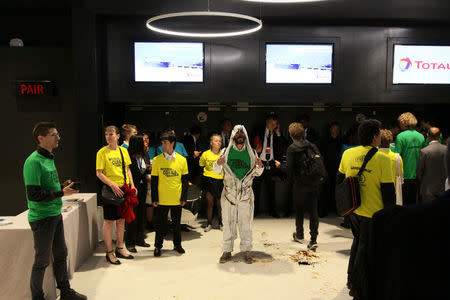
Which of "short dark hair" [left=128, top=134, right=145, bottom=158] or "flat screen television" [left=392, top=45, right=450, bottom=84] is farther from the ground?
"flat screen television" [left=392, top=45, right=450, bottom=84]

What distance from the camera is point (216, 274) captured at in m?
4.56

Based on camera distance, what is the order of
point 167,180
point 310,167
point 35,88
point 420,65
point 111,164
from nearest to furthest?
point 111,164, point 167,180, point 310,167, point 35,88, point 420,65

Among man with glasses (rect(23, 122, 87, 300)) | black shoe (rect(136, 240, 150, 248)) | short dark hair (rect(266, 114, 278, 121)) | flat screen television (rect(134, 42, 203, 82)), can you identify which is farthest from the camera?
short dark hair (rect(266, 114, 278, 121))

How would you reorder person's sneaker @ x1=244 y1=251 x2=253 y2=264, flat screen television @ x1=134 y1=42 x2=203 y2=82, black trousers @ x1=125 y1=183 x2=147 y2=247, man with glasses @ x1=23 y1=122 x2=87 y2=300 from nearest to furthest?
man with glasses @ x1=23 y1=122 x2=87 y2=300 < person's sneaker @ x1=244 y1=251 x2=253 y2=264 < black trousers @ x1=125 y1=183 x2=147 y2=247 < flat screen television @ x1=134 y1=42 x2=203 y2=82

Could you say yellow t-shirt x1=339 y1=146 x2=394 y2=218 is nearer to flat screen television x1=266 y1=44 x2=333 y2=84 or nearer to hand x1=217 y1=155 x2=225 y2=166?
hand x1=217 y1=155 x2=225 y2=166

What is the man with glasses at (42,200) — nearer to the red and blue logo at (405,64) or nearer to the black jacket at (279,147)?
the black jacket at (279,147)

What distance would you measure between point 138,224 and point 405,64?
17.3 feet

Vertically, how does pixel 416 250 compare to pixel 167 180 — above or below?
above

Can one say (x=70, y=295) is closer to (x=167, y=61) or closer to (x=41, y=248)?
(x=41, y=248)

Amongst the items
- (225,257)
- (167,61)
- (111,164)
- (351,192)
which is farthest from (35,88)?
(351,192)

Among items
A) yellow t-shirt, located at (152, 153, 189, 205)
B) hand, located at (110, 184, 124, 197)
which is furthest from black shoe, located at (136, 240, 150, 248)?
hand, located at (110, 184, 124, 197)

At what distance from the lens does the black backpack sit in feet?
17.3

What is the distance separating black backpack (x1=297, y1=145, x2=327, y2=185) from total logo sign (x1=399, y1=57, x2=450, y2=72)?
118 inches

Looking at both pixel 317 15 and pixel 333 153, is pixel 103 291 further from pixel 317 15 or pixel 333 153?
pixel 317 15
